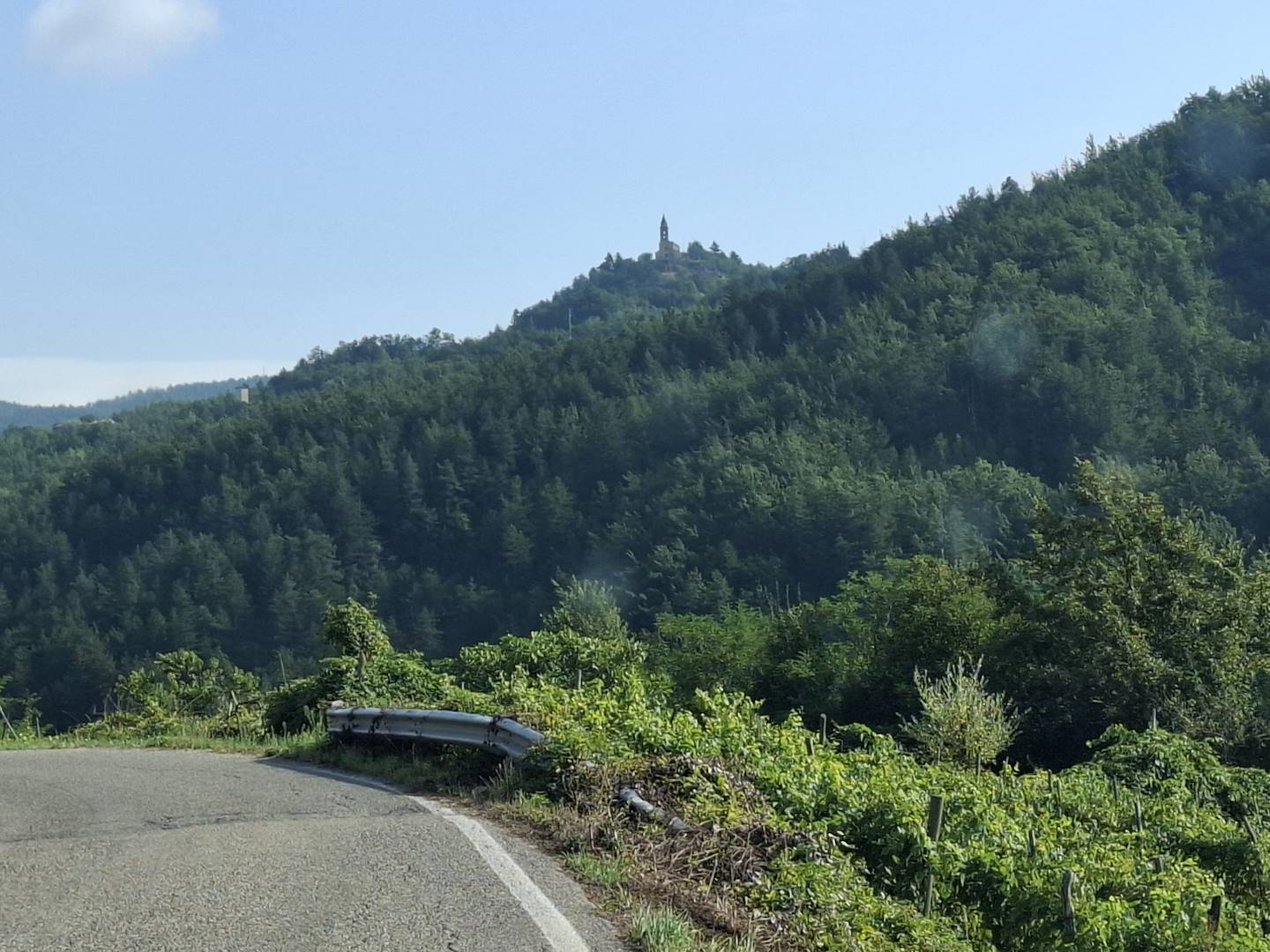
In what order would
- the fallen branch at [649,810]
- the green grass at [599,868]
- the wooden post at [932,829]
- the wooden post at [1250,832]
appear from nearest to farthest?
the green grass at [599,868], the fallen branch at [649,810], the wooden post at [932,829], the wooden post at [1250,832]

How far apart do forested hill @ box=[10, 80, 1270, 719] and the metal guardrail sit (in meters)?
73.0

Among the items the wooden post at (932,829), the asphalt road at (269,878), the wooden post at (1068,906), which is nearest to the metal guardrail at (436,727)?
the asphalt road at (269,878)

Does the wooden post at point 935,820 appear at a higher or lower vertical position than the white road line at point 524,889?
lower

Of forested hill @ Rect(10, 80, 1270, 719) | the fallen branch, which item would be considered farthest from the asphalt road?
forested hill @ Rect(10, 80, 1270, 719)

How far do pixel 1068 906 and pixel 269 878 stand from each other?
4.27 metres

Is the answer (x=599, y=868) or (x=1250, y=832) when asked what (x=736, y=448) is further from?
(x=599, y=868)

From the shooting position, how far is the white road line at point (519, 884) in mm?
5324

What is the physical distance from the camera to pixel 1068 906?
7.62 meters

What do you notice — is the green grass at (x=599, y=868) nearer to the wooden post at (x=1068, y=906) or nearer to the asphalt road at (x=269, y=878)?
the asphalt road at (x=269, y=878)

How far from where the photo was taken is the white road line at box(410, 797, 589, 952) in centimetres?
532

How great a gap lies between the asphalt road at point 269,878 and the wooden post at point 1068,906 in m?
2.92

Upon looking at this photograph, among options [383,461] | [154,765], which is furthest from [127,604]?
[154,765]

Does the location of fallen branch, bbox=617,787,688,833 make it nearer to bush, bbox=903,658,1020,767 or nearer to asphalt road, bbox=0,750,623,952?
asphalt road, bbox=0,750,623,952

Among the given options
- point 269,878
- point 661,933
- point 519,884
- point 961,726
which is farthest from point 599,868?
point 961,726
